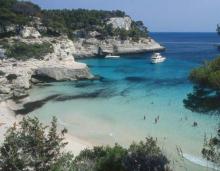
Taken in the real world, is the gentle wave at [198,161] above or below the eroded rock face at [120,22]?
below

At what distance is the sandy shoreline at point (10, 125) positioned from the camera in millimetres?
30844

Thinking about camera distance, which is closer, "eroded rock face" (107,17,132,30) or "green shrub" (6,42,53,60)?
"green shrub" (6,42,53,60)

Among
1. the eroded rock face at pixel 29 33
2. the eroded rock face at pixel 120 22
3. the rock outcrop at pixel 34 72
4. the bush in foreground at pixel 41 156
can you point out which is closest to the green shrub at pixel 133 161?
the bush in foreground at pixel 41 156

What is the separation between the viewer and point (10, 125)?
3619 centimetres

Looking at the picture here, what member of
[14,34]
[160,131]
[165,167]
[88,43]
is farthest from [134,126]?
[88,43]

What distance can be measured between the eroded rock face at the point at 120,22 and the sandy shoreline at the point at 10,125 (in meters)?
73.5

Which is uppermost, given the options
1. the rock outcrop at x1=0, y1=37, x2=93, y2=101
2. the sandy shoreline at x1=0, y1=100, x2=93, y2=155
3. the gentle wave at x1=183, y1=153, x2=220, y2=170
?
the rock outcrop at x1=0, y1=37, x2=93, y2=101

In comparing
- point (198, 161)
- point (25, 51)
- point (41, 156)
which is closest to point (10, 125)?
point (198, 161)

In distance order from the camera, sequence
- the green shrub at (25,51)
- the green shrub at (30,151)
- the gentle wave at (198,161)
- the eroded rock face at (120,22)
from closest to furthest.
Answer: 1. the green shrub at (30,151)
2. the gentle wave at (198,161)
3. the green shrub at (25,51)
4. the eroded rock face at (120,22)

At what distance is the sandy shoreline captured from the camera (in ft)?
101

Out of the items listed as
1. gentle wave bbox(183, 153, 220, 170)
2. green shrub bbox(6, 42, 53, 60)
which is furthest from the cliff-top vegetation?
gentle wave bbox(183, 153, 220, 170)

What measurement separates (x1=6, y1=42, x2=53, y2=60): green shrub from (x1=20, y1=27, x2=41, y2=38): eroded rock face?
7314 mm

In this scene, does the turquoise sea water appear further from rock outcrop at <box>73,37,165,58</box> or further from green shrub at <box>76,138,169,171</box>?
rock outcrop at <box>73,37,165,58</box>

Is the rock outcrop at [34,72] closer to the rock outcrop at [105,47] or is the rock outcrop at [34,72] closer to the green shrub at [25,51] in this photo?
the green shrub at [25,51]
